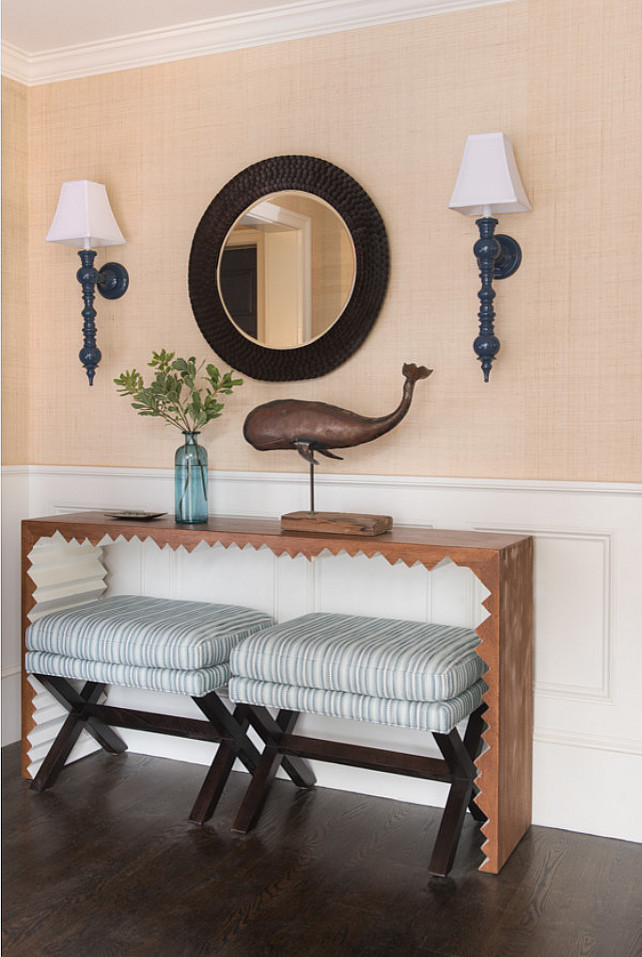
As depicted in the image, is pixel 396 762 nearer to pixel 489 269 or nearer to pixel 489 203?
pixel 489 269

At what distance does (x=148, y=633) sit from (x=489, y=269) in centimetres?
142

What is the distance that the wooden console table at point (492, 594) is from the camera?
85.0 inches

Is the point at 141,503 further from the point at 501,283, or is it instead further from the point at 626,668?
the point at 626,668

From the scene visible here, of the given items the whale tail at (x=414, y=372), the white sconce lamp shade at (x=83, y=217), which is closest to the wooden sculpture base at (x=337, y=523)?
the whale tail at (x=414, y=372)

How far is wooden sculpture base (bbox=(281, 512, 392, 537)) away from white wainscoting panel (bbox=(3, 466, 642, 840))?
29 cm

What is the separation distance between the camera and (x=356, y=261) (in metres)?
2.70

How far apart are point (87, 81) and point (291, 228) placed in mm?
1042

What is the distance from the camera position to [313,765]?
2.78 metres

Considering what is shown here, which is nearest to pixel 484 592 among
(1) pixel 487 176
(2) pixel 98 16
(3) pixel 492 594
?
(3) pixel 492 594

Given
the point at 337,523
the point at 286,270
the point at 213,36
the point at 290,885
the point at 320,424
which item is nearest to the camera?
the point at 290,885

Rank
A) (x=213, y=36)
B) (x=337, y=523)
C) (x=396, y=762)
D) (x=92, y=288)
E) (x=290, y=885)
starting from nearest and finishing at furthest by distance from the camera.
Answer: (x=290, y=885) < (x=396, y=762) < (x=337, y=523) < (x=213, y=36) < (x=92, y=288)

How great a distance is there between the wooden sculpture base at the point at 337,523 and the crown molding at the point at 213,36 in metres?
1.51

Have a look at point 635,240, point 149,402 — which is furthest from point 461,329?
point 149,402

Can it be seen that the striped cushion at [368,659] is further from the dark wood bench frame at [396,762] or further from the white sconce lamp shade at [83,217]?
the white sconce lamp shade at [83,217]
